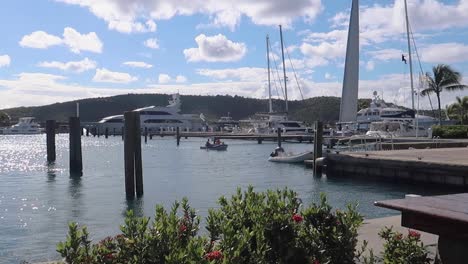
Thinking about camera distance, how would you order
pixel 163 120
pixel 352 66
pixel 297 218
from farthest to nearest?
pixel 163 120 < pixel 352 66 < pixel 297 218

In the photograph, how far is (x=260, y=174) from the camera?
36625mm

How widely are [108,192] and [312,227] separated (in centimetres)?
2250

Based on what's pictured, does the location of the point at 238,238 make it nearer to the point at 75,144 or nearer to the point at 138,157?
the point at 138,157

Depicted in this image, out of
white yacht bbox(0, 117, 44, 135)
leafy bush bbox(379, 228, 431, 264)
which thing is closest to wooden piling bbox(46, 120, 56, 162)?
leafy bush bbox(379, 228, 431, 264)

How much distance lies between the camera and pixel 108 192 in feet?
88.5

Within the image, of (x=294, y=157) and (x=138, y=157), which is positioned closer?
(x=138, y=157)

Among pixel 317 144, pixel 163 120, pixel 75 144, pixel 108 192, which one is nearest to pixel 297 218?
pixel 108 192

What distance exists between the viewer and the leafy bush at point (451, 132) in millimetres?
52300

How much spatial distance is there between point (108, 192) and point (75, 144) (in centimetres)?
995

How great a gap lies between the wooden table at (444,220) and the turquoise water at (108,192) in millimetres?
10574

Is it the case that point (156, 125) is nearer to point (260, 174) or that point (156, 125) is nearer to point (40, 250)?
point (260, 174)

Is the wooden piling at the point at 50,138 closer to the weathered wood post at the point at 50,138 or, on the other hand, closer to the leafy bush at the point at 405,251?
the weathered wood post at the point at 50,138

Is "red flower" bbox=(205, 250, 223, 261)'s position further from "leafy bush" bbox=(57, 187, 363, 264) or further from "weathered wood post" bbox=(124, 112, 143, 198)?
"weathered wood post" bbox=(124, 112, 143, 198)

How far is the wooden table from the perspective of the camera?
4051 mm
